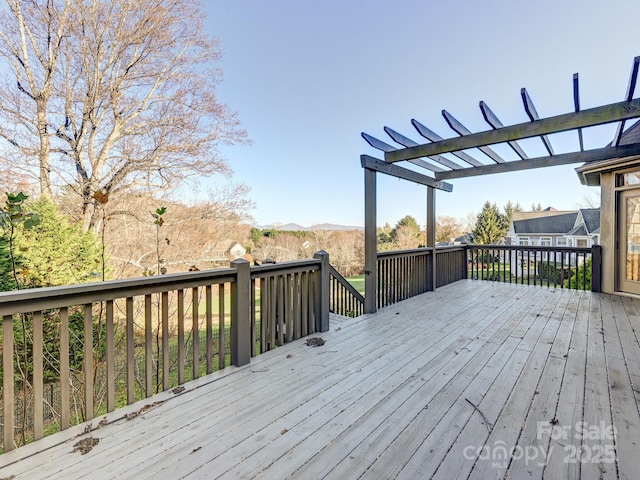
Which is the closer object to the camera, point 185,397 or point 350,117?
point 185,397

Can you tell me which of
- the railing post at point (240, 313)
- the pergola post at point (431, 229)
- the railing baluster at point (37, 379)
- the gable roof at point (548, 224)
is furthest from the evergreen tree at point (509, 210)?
the railing baluster at point (37, 379)

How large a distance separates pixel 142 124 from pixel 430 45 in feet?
26.7

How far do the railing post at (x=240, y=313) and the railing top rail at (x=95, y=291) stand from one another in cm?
12

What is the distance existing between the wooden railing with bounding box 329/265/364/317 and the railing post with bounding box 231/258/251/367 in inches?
112

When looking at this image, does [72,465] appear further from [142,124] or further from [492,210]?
[492,210]

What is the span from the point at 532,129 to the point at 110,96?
9.35 m

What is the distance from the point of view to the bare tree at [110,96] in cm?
674

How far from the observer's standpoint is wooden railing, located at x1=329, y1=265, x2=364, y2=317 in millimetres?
5555

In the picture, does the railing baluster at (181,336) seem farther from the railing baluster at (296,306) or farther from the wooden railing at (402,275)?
the wooden railing at (402,275)

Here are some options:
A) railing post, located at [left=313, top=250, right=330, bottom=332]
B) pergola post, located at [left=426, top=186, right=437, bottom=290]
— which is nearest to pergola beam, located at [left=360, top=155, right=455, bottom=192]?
pergola post, located at [left=426, top=186, right=437, bottom=290]

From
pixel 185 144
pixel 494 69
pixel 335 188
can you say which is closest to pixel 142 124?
pixel 185 144

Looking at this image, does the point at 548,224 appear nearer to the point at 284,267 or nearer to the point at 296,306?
the point at 296,306

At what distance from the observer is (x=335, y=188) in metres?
18.5

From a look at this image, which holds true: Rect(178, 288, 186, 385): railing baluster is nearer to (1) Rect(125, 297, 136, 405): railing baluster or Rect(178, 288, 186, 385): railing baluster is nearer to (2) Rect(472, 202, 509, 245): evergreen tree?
(1) Rect(125, 297, 136, 405): railing baluster
